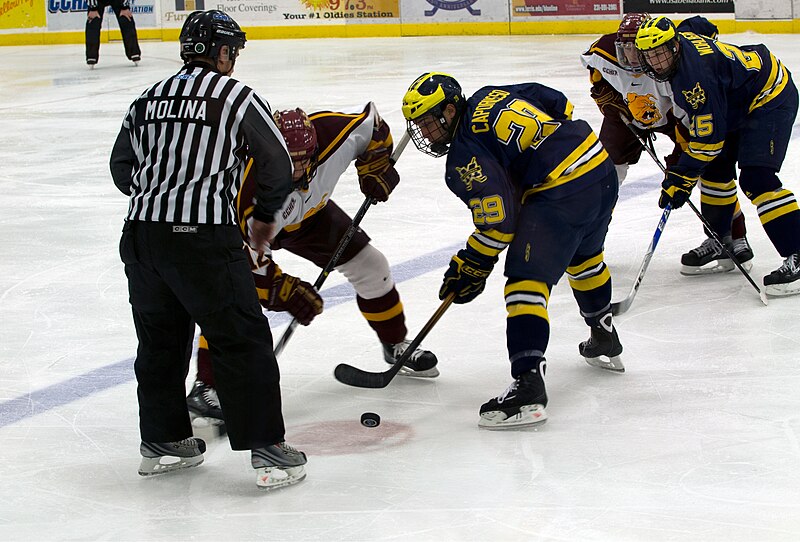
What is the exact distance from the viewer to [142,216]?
2.55 m

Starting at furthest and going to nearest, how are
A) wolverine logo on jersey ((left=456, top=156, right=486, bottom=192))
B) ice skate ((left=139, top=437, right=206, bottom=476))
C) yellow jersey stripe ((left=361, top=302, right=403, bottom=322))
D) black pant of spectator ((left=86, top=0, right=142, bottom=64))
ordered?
black pant of spectator ((left=86, top=0, right=142, bottom=64)), yellow jersey stripe ((left=361, top=302, right=403, bottom=322)), wolverine logo on jersey ((left=456, top=156, right=486, bottom=192)), ice skate ((left=139, top=437, right=206, bottom=476))

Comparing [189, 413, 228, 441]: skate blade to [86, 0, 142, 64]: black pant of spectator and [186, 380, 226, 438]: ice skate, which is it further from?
[86, 0, 142, 64]: black pant of spectator

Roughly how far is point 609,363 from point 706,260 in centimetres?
123

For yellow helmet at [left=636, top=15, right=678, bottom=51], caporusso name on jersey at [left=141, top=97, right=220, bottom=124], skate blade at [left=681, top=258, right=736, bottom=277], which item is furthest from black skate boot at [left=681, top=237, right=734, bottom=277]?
caporusso name on jersey at [left=141, top=97, right=220, bottom=124]

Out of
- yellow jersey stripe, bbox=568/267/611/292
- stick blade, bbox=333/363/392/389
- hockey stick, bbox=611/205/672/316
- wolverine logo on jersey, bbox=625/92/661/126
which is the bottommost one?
hockey stick, bbox=611/205/672/316

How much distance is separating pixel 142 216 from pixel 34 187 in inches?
156

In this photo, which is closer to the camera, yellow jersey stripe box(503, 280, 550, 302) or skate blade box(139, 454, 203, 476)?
skate blade box(139, 454, 203, 476)

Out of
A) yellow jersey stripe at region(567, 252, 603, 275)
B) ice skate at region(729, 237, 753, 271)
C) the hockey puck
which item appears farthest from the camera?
ice skate at region(729, 237, 753, 271)

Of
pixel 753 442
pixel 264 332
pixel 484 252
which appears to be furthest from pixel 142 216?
pixel 753 442

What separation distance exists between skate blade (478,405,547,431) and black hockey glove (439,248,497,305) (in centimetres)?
32

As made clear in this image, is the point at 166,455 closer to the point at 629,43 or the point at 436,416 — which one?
the point at 436,416

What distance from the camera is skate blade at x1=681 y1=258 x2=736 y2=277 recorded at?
438 centimetres

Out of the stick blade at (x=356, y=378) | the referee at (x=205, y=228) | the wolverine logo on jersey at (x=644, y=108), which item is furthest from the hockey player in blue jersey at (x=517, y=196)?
the wolverine logo on jersey at (x=644, y=108)

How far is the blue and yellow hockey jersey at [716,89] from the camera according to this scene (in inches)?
153
